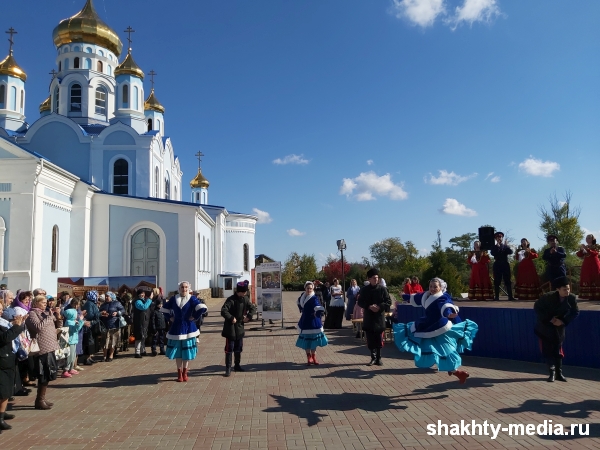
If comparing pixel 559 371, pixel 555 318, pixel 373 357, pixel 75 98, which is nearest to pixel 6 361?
pixel 373 357

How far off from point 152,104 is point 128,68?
669cm

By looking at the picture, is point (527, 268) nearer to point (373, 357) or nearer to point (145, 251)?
point (373, 357)

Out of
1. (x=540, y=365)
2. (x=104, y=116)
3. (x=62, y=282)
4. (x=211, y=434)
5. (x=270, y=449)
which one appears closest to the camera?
(x=270, y=449)

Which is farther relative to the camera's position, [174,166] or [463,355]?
[174,166]

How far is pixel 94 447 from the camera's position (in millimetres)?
5227

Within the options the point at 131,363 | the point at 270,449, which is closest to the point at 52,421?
the point at 270,449

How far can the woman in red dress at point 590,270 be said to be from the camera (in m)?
11.4

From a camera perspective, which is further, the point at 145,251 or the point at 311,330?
the point at 145,251

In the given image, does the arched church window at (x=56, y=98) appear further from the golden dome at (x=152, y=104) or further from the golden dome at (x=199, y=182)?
the golden dome at (x=199, y=182)

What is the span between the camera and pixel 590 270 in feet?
38.0

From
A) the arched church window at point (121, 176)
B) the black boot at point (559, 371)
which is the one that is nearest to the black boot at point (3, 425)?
the black boot at point (559, 371)

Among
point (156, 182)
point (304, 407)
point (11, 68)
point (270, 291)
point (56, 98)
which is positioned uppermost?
point (11, 68)

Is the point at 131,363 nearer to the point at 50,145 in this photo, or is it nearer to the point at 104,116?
the point at 50,145

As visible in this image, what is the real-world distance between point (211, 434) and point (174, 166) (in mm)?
34893
